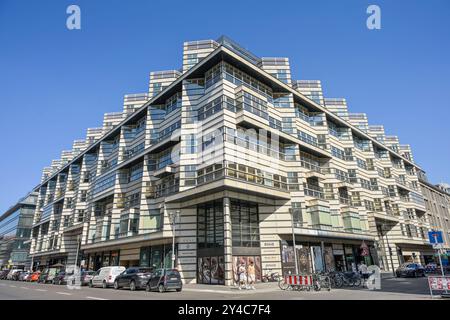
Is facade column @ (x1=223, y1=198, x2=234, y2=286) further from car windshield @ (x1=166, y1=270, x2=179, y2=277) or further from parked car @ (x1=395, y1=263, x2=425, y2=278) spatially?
parked car @ (x1=395, y1=263, x2=425, y2=278)

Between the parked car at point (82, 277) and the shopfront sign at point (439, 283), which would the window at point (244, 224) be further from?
the shopfront sign at point (439, 283)

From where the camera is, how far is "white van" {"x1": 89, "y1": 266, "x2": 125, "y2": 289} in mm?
24609

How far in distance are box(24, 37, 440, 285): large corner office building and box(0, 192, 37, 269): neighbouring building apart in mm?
47070

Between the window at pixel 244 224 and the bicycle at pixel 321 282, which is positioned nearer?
the bicycle at pixel 321 282

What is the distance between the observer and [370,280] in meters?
22.1

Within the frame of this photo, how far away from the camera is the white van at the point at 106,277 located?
24.6 m

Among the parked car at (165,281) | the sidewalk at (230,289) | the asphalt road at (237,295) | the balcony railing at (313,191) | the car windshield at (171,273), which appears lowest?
the sidewalk at (230,289)

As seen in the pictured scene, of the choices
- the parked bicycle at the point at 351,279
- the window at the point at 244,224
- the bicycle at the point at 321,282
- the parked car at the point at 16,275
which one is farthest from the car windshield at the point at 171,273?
the parked car at the point at 16,275

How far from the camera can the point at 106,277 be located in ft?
81.6

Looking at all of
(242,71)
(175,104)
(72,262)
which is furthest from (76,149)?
(242,71)

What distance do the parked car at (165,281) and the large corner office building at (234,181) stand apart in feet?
19.5

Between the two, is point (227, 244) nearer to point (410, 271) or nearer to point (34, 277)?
point (410, 271)

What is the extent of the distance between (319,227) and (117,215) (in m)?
26.4

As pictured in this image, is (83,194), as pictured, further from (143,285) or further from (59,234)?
(143,285)
